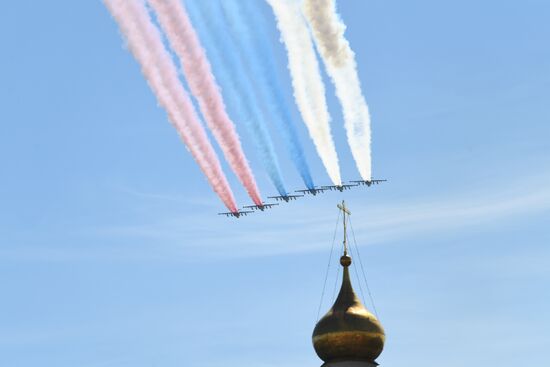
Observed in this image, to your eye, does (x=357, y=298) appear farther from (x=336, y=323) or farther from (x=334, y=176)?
(x=334, y=176)

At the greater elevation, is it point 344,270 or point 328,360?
point 344,270

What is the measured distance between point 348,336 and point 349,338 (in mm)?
108

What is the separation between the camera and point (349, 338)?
73.8 m

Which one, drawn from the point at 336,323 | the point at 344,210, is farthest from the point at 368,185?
the point at 336,323

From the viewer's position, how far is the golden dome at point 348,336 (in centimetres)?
7369

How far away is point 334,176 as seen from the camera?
232 feet

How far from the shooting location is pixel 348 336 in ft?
242

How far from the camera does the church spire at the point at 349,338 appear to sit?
7369cm

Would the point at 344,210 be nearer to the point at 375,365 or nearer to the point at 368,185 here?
the point at 368,185

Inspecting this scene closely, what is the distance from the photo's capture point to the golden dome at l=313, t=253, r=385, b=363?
242 feet

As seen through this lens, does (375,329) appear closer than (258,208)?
Yes

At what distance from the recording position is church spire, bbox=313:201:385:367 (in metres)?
73.7

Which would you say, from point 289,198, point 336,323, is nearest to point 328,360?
point 336,323

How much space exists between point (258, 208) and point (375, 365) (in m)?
9.60
